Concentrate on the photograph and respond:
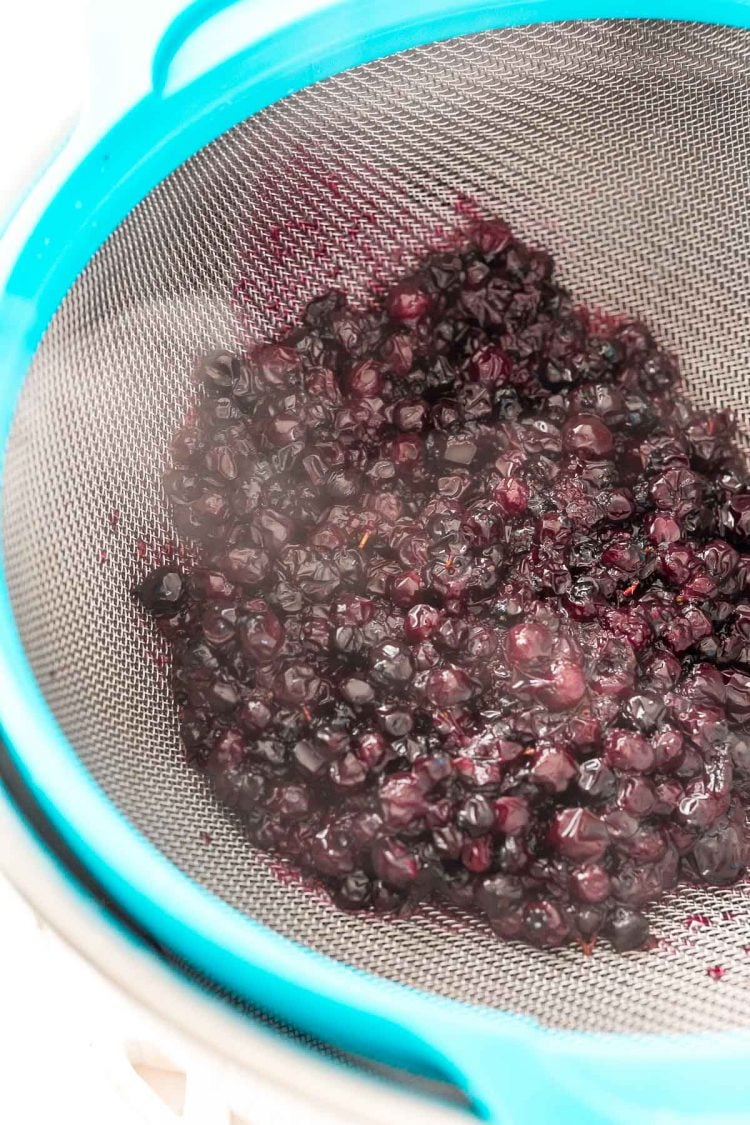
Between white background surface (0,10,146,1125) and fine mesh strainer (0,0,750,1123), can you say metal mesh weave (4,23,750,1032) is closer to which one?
fine mesh strainer (0,0,750,1123)

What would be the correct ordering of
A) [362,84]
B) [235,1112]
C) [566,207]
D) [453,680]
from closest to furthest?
1. [235,1112]
2. [453,680]
3. [362,84]
4. [566,207]

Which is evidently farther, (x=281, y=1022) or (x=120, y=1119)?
(x=120, y=1119)

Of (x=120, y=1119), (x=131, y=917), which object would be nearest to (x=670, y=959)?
(x=131, y=917)

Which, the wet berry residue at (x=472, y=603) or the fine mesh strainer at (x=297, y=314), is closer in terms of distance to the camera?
the fine mesh strainer at (x=297, y=314)

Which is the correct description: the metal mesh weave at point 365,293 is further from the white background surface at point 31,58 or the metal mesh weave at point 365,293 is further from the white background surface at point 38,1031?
the white background surface at point 31,58

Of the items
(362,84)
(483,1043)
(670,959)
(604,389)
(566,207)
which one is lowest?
(670,959)

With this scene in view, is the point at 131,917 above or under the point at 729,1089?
above

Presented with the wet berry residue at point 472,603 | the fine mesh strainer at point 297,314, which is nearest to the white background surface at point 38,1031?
the fine mesh strainer at point 297,314

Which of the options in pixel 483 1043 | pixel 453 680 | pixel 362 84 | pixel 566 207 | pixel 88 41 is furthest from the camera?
pixel 566 207

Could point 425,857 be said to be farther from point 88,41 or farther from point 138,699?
point 88,41
